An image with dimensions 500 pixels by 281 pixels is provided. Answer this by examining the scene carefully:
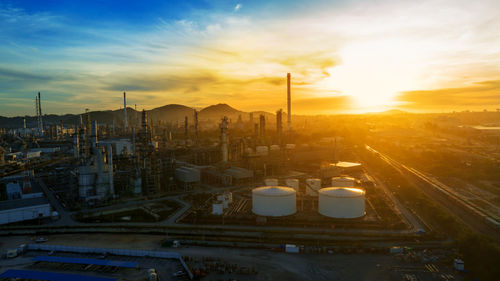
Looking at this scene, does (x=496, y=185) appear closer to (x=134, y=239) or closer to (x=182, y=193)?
(x=182, y=193)

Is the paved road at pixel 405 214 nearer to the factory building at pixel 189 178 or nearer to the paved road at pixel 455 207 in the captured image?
the paved road at pixel 455 207

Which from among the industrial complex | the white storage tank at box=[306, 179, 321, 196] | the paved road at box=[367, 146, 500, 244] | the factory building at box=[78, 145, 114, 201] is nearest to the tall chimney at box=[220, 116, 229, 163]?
the industrial complex

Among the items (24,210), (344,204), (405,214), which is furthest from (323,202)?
(24,210)

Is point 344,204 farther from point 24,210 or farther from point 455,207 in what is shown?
point 24,210

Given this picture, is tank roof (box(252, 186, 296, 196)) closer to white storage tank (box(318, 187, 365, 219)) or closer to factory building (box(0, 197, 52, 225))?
white storage tank (box(318, 187, 365, 219))

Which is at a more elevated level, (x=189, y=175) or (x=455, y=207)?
(x=189, y=175)

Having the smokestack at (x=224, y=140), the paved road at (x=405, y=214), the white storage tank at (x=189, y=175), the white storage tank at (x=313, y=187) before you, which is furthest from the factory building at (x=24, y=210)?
the paved road at (x=405, y=214)

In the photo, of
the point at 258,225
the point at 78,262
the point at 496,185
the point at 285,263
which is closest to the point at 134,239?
the point at 78,262
